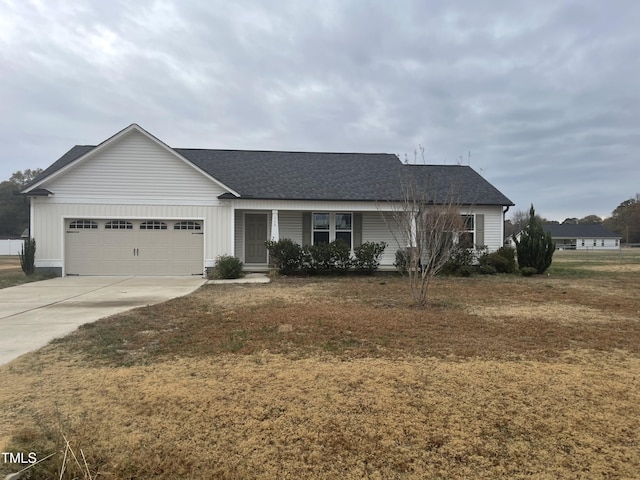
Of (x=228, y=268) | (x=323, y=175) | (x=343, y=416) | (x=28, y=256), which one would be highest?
(x=323, y=175)

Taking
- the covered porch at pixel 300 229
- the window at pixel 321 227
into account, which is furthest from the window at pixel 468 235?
the window at pixel 321 227

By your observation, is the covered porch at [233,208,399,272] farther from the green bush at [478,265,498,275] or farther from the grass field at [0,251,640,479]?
the grass field at [0,251,640,479]

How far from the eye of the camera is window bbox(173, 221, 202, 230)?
16.5m

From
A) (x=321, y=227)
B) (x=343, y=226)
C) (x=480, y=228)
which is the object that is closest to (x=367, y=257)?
(x=343, y=226)

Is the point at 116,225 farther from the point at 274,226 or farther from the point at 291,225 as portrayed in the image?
the point at 291,225

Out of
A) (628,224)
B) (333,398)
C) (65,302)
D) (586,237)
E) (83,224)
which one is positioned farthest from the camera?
(628,224)

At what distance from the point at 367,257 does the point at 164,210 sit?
26.0 feet

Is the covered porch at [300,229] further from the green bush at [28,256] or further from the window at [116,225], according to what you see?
the green bush at [28,256]

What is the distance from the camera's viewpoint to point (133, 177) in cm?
1608

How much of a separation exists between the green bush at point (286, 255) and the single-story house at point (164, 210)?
3.35 feet

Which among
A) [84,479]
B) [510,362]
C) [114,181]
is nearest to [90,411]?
[84,479]

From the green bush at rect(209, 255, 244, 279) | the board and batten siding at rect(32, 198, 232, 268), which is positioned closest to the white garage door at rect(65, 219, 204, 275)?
the board and batten siding at rect(32, 198, 232, 268)

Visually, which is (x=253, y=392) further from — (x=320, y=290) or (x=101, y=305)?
(x=320, y=290)

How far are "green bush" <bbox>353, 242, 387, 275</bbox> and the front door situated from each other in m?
4.43
